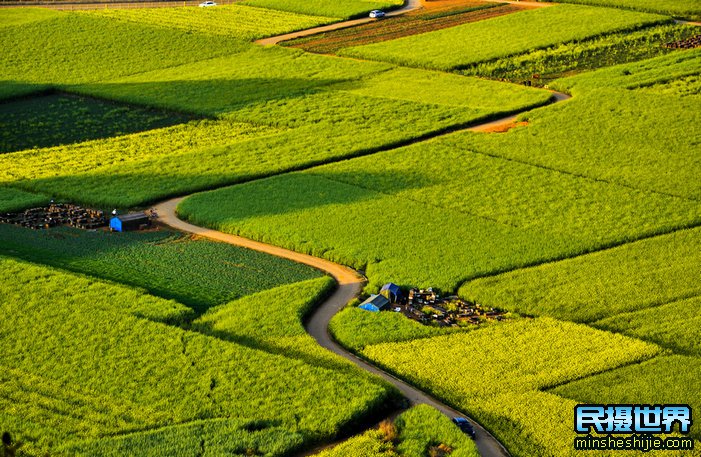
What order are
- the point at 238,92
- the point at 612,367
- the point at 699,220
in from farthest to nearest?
1. the point at 238,92
2. the point at 699,220
3. the point at 612,367

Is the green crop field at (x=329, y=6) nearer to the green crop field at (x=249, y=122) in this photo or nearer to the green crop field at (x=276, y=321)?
the green crop field at (x=249, y=122)

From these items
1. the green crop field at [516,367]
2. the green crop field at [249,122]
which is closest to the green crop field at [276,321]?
the green crop field at [516,367]

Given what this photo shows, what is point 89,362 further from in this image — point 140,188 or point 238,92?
point 238,92

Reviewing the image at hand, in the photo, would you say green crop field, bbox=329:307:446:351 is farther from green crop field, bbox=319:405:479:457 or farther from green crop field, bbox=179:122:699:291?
green crop field, bbox=319:405:479:457

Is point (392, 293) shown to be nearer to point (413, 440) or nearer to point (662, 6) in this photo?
point (413, 440)

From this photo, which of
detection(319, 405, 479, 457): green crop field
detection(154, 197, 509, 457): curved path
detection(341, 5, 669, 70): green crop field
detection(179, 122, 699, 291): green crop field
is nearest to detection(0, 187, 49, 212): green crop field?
detection(154, 197, 509, 457): curved path

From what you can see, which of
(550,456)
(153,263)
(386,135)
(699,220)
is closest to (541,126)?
(386,135)
